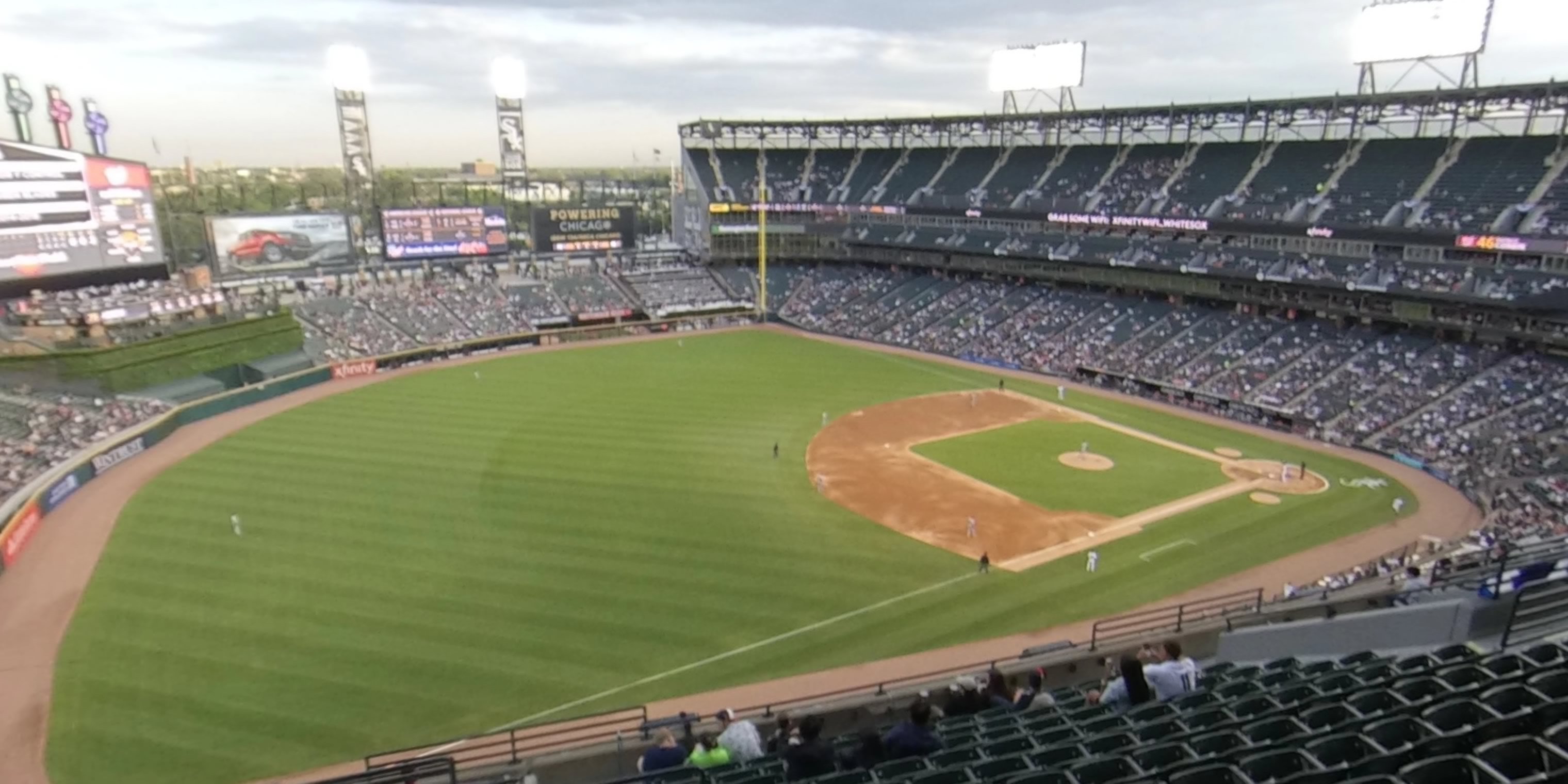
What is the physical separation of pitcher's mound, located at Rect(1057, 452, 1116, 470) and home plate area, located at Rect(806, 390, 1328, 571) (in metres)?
0.06

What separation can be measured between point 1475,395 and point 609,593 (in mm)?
37459

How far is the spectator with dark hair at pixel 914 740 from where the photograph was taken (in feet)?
29.3

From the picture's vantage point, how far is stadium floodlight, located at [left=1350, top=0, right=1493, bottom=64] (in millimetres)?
43750

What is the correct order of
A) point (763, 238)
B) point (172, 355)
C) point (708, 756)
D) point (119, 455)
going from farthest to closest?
point (763, 238)
point (172, 355)
point (119, 455)
point (708, 756)

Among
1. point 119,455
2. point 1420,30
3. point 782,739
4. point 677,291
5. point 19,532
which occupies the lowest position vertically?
point 119,455

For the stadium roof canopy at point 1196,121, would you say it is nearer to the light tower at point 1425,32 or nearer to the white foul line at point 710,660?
the light tower at point 1425,32

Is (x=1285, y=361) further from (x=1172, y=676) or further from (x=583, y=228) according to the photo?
(x=583, y=228)

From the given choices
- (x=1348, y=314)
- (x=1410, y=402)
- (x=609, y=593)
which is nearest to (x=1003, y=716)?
(x=609, y=593)

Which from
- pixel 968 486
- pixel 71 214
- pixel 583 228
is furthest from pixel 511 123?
pixel 968 486

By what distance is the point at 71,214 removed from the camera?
41.2 metres

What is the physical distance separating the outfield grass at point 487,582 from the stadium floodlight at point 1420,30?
25.0 m

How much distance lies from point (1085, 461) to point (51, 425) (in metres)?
41.7

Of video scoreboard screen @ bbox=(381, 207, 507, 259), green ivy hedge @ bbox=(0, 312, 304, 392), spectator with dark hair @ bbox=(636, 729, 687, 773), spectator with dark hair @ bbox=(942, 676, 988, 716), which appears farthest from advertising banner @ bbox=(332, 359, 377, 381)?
spectator with dark hair @ bbox=(942, 676, 988, 716)

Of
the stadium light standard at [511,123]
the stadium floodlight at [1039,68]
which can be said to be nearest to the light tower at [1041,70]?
the stadium floodlight at [1039,68]
